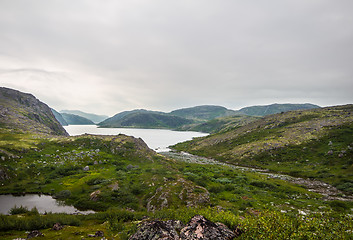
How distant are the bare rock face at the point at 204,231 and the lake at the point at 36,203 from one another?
21.1m

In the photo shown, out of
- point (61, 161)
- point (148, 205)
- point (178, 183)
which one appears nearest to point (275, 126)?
point (178, 183)

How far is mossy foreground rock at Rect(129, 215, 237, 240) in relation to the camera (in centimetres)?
986

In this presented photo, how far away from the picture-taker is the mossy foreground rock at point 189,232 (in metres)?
9.86

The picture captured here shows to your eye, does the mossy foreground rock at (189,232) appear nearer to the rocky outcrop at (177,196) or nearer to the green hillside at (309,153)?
the rocky outcrop at (177,196)

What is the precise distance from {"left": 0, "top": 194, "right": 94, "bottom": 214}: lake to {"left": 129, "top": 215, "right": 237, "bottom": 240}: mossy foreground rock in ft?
63.5

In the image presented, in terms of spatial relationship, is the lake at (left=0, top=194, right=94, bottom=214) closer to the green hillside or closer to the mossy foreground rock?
the mossy foreground rock

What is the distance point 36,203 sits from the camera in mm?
26188

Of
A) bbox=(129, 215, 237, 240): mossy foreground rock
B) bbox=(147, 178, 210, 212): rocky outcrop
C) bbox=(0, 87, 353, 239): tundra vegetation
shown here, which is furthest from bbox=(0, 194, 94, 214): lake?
bbox=(129, 215, 237, 240): mossy foreground rock

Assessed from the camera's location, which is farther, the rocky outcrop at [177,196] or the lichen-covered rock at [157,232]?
the rocky outcrop at [177,196]

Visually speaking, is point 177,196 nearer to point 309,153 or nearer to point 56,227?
point 56,227

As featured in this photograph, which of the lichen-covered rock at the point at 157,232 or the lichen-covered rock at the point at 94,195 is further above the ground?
the lichen-covered rock at the point at 157,232

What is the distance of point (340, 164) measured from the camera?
48531 millimetres

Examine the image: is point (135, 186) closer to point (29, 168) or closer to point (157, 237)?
point (157, 237)

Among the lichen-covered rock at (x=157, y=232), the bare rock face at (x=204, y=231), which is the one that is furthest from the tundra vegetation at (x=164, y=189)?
the lichen-covered rock at (x=157, y=232)
